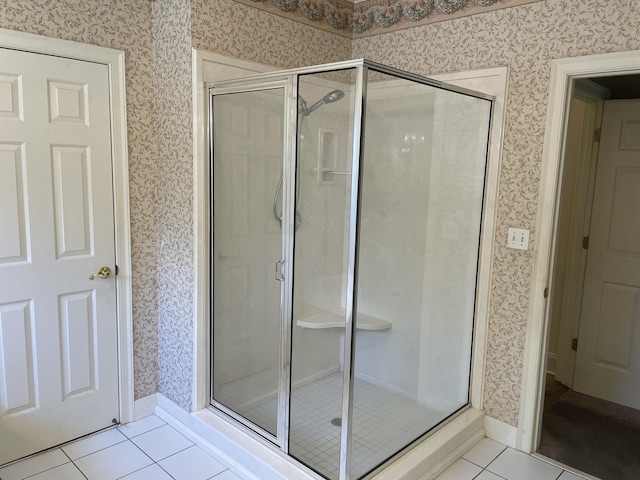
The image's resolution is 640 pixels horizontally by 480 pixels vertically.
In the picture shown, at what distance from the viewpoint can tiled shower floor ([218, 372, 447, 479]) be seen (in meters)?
2.21

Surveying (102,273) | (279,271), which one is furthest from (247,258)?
(102,273)

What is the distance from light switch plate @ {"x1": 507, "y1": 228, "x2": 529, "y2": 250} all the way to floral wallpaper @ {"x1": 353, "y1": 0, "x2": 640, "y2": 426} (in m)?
0.03

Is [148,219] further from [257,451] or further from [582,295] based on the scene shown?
[582,295]

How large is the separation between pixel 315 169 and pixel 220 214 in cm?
59

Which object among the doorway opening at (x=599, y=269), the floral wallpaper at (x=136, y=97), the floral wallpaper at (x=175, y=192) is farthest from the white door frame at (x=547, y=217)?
the floral wallpaper at (x=136, y=97)

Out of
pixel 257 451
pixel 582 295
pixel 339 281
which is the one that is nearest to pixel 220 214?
pixel 339 281

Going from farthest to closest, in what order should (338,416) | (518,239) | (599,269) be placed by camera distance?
(599,269) < (518,239) < (338,416)

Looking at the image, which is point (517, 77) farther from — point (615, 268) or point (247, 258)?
point (247, 258)

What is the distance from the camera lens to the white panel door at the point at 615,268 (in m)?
3.11

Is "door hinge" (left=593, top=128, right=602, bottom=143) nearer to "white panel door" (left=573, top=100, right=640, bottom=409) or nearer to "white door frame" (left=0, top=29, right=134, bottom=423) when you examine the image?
"white panel door" (left=573, top=100, right=640, bottom=409)

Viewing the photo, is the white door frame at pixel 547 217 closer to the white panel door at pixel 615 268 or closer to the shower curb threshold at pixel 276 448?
the shower curb threshold at pixel 276 448

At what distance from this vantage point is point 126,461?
2.43 meters

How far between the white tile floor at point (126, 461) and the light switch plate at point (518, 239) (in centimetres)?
189

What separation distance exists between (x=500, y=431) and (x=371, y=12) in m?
2.75
